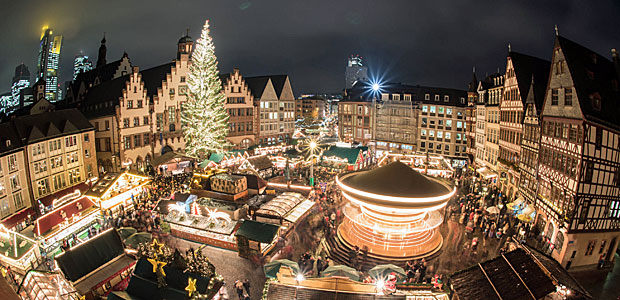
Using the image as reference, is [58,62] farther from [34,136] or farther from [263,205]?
[263,205]

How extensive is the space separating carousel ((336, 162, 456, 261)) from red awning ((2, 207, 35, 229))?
2161cm

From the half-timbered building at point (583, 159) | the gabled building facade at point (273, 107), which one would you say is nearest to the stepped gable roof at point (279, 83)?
the gabled building facade at point (273, 107)

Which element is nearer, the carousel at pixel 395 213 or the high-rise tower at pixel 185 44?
the carousel at pixel 395 213

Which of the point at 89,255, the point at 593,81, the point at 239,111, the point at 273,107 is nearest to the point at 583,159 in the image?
the point at 593,81

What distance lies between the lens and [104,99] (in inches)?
1602

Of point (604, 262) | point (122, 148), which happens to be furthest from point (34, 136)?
point (604, 262)

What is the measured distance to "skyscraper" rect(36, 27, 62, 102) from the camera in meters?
66.6

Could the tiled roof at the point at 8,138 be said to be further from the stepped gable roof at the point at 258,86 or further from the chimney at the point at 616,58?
the chimney at the point at 616,58

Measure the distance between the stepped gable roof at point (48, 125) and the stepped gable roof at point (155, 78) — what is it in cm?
1094

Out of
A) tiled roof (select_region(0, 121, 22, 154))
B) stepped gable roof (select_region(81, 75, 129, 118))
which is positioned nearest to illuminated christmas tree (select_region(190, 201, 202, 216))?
tiled roof (select_region(0, 121, 22, 154))

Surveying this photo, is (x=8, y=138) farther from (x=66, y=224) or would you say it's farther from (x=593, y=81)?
(x=593, y=81)

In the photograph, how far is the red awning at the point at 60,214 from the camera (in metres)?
19.9

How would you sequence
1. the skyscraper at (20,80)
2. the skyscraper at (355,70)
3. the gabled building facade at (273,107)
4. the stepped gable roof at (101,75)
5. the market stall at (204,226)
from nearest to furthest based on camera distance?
the market stall at (204,226) → the stepped gable roof at (101,75) → the gabled building facade at (273,107) → the skyscraper at (20,80) → the skyscraper at (355,70)

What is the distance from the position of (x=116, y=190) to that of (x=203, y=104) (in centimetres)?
1867
